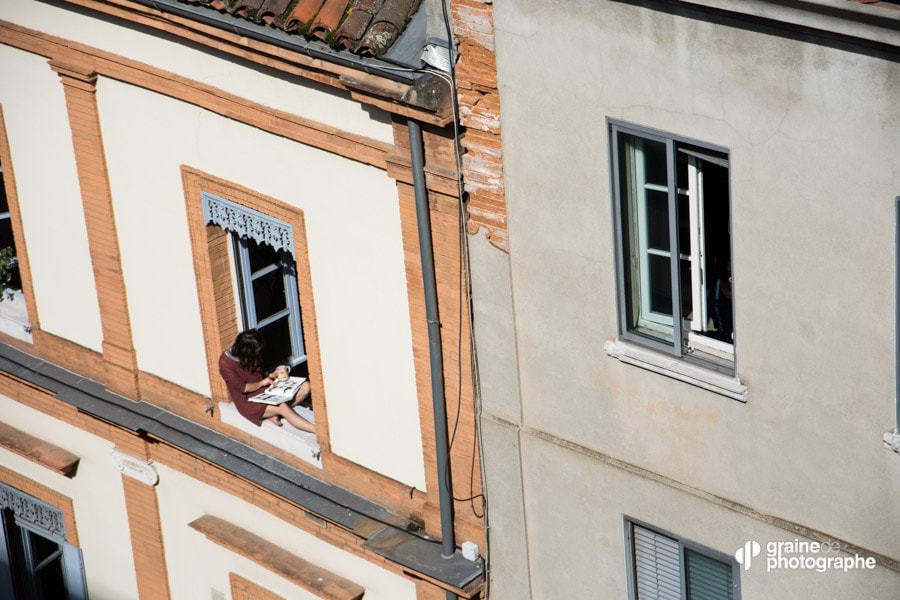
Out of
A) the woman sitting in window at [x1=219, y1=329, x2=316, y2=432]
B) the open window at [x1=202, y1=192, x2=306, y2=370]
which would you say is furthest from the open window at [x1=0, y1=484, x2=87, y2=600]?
the woman sitting in window at [x1=219, y1=329, x2=316, y2=432]

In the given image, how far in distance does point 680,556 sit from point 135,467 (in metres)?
6.54

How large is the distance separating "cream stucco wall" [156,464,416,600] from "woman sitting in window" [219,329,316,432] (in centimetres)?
95

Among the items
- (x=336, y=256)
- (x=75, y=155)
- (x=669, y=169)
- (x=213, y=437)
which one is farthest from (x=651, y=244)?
(x=75, y=155)

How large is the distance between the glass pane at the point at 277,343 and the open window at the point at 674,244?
4849 millimetres

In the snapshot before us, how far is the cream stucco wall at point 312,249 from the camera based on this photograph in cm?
1074

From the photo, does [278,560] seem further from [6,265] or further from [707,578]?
[6,265]

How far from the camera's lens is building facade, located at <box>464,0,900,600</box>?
750 cm

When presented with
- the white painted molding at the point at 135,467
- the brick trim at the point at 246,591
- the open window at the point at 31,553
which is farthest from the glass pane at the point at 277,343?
the open window at the point at 31,553

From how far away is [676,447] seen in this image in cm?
905

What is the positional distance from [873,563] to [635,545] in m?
2.00

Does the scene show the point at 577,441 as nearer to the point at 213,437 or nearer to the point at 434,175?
the point at 434,175

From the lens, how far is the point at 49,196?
13.7 metres

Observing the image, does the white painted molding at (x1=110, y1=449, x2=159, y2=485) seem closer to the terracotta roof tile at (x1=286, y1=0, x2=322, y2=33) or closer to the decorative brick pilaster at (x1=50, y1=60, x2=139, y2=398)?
the decorative brick pilaster at (x1=50, y1=60, x2=139, y2=398)

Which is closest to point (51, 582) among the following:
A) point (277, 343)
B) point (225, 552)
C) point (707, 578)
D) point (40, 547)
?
point (40, 547)
